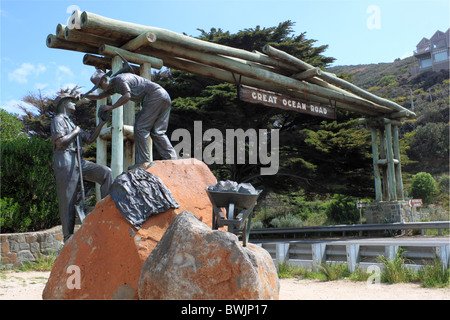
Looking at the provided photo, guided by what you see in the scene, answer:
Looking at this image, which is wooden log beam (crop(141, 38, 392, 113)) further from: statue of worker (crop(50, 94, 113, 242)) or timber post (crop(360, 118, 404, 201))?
statue of worker (crop(50, 94, 113, 242))

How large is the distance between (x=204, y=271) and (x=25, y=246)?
7.26 meters

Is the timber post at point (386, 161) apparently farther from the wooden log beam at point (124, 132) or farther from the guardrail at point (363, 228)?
the wooden log beam at point (124, 132)

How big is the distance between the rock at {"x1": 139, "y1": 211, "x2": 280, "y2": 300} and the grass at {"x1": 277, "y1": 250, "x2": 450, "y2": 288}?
13.6 ft

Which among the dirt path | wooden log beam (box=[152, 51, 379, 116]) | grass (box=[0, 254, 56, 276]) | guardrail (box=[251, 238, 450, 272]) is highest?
wooden log beam (box=[152, 51, 379, 116])

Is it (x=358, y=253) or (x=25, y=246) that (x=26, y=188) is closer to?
(x=25, y=246)

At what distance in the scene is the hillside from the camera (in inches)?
1344

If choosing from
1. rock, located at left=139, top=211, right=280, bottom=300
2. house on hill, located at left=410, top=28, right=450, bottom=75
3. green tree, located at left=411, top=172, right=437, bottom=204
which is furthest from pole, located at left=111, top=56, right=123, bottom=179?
house on hill, located at left=410, top=28, right=450, bottom=75

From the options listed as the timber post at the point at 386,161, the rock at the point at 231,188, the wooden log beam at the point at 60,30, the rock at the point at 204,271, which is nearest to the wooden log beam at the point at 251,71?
the wooden log beam at the point at 60,30

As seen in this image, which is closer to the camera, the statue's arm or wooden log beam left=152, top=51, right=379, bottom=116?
the statue's arm

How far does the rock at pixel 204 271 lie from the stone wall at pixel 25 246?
6813 mm

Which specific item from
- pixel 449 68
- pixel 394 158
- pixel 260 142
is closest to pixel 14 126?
pixel 260 142

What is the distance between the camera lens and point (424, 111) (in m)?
39.2

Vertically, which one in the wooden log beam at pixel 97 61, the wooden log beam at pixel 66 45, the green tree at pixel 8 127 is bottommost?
the green tree at pixel 8 127

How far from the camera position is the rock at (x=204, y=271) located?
9.25 feet
